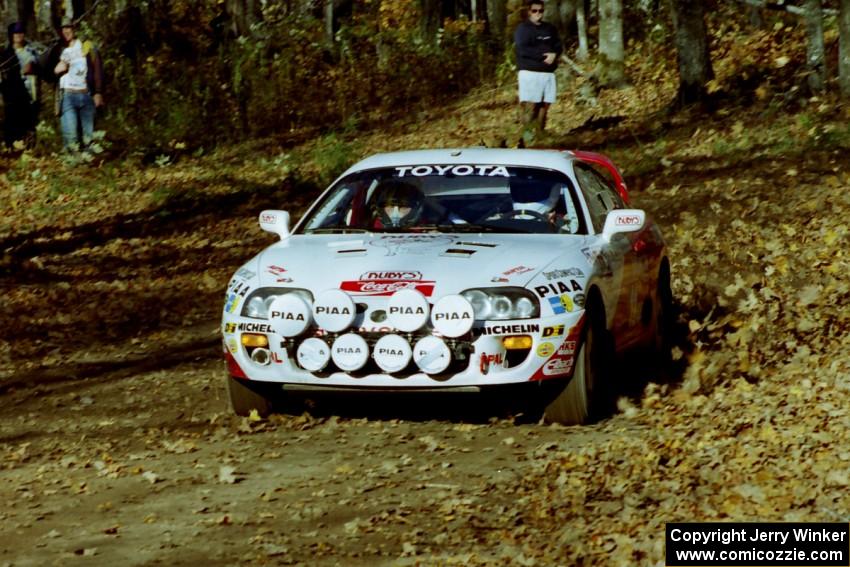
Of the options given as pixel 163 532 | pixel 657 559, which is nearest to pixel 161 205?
pixel 163 532

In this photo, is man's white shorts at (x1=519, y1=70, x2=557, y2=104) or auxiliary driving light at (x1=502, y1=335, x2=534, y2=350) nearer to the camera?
auxiliary driving light at (x1=502, y1=335, x2=534, y2=350)

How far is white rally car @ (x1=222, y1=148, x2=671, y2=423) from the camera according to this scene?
8039 mm

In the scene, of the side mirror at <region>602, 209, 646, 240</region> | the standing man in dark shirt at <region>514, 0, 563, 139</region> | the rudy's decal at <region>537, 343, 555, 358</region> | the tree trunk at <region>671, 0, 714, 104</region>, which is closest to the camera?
the rudy's decal at <region>537, 343, 555, 358</region>

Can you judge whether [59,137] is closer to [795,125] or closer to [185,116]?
[185,116]

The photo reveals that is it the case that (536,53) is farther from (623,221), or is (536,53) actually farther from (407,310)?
(407,310)

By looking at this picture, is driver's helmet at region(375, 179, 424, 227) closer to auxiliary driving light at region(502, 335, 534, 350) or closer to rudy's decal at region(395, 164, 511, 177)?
rudy's decal at region(395, 164, 511, 177)

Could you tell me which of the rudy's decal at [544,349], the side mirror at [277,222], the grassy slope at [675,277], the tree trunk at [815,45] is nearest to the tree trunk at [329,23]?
the grassy slope at [675,277]

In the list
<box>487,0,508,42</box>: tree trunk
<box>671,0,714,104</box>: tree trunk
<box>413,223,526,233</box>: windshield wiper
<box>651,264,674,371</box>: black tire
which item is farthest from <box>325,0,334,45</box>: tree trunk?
<box>413,223,526,233</box>: windshield wiper

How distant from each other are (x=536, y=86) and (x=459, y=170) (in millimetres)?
10512

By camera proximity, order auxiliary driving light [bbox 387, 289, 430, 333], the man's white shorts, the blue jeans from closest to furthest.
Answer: auxiliary driving light [bbox 387, 289, 430, 333] → the man's white shorts → the blue jeans

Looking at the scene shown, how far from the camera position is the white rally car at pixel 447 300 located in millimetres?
8039

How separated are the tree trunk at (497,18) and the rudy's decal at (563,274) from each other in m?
24.4

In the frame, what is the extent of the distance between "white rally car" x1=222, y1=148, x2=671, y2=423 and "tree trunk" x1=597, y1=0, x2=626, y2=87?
16.4 metres

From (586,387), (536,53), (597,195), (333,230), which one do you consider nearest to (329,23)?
(536,53)
